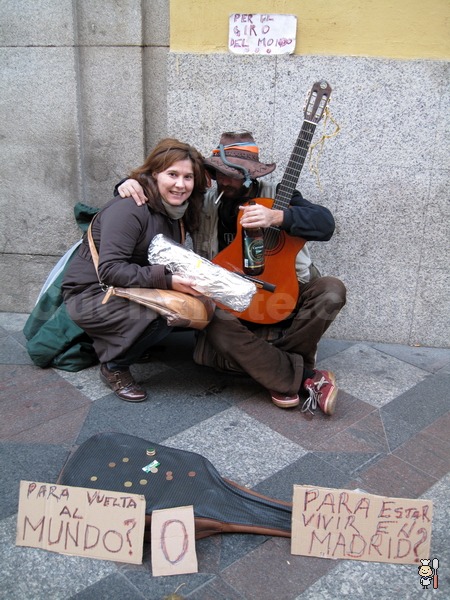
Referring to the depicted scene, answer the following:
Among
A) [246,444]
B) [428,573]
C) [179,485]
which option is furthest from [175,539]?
[428,573]

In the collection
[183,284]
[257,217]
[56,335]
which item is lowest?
[56,335]

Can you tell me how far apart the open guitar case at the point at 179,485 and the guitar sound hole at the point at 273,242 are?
3.82 ft

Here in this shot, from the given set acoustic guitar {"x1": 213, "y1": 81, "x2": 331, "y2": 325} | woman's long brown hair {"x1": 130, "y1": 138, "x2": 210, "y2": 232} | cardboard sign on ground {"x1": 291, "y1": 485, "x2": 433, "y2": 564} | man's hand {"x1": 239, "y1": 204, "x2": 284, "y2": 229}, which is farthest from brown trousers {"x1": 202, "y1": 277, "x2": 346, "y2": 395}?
cardboard sign on ground {"x1": 291, "y1": 485, "x2": 433, "y2": 564}

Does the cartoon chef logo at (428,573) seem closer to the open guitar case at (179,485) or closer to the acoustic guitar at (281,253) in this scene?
the open guitar case at (179,485)

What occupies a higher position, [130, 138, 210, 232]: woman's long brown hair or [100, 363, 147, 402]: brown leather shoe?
[130, 138, 210, 232]: woman's long brown hair

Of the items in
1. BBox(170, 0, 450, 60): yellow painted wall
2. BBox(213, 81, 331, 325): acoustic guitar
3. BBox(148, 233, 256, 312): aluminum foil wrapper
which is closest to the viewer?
BBox(148, 233, 256, 312): aluminum foil wrapper

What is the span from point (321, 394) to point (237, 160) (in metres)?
1.26

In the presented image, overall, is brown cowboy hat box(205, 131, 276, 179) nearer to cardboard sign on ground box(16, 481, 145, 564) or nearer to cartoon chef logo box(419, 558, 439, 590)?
cardboard sign on ground box(16, 481, 145, 564)

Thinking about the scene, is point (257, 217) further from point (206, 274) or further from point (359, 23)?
point (359, 23)

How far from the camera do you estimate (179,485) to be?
2271 millimetres

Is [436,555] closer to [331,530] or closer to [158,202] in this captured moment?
[331,530]

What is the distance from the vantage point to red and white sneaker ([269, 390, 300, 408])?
303 centimetres

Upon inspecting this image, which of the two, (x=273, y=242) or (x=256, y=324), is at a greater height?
(x=273, y=242)

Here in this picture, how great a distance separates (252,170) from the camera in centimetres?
297
